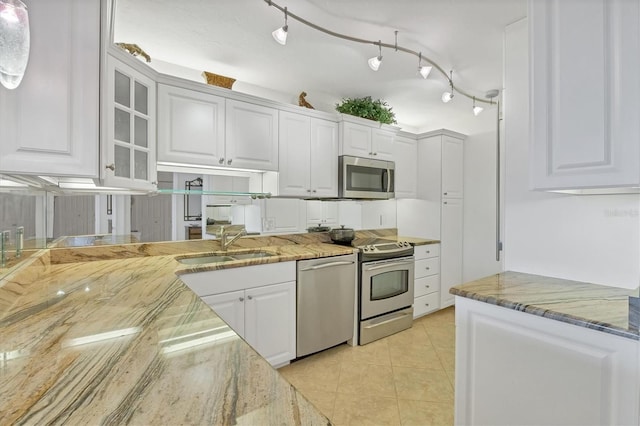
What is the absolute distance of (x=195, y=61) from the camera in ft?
8.15

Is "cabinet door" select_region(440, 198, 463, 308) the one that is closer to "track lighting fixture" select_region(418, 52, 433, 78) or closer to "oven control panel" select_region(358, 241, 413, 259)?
"oven control panel" select_region(358, 241, 413, 259)

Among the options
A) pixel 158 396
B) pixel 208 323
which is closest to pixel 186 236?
pixel 208 323

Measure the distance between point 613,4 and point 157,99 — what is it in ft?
8.18

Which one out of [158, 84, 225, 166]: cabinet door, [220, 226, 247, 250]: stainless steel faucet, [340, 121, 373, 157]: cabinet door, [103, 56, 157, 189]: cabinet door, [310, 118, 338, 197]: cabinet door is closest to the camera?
[103, 56, 157, 189]: cabinet door

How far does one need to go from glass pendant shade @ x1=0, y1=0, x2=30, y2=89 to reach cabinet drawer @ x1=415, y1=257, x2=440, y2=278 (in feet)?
10.9

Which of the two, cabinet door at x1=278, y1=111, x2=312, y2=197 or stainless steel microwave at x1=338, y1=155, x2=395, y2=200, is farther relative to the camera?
stainless steel microwave at x1=338, y1=155, x2=395, y2=200

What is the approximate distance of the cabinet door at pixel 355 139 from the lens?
120 inches

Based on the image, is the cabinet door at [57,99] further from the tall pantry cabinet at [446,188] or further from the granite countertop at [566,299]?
the tall pantry cabinet at [446,188]

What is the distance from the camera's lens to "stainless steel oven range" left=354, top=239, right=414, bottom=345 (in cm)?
278

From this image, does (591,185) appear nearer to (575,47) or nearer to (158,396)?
(575,47)

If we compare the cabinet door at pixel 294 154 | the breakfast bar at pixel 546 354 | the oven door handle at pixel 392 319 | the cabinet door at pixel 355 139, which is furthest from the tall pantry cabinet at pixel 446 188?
the breakfast bar at pixel 546 354

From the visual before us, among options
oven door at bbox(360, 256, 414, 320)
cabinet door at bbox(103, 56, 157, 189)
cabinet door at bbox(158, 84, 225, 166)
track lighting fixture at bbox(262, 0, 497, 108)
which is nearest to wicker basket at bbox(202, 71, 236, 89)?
cabinet door at bbox(158, 84, 225, 166)

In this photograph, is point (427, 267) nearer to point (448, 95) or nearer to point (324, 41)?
point (448, 95)

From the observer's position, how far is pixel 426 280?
3.45 metres
